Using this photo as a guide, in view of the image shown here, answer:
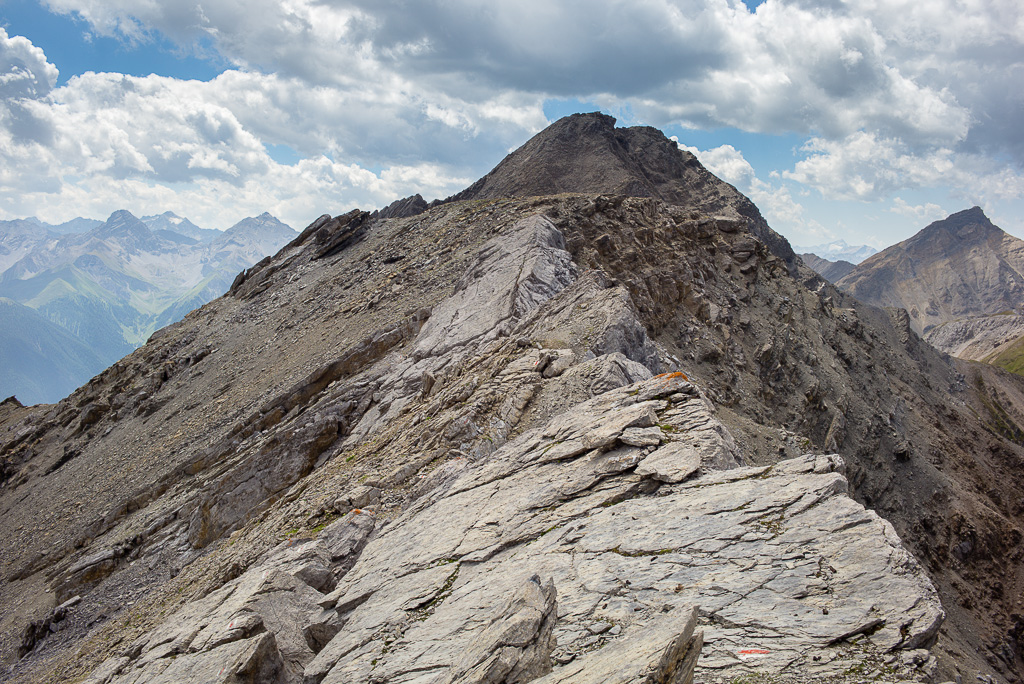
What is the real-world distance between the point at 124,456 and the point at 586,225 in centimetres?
3153

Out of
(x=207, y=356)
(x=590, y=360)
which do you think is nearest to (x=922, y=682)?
(x=590, y=360)

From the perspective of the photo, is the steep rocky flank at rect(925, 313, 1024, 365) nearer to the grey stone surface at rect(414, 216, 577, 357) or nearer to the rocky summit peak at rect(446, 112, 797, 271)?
the rocky summit peak at rect(446, 112, 797, 271)

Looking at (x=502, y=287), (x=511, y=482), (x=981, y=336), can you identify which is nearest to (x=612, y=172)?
(x=502, y=287)

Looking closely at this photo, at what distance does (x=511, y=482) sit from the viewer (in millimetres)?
12992

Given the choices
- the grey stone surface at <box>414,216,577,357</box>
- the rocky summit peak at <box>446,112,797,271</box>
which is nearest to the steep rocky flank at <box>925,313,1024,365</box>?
the rocky summit peak at <box>446,112,797,271</box>

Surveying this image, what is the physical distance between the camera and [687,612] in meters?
6.74

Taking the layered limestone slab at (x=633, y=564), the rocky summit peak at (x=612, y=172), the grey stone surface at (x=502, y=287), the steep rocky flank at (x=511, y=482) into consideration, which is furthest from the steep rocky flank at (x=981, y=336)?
the layered limestone slab at (x=633, y=564)

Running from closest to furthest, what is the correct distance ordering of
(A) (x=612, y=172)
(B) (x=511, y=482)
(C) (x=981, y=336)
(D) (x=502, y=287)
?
(B) (x=511, y=482) → (D) (x=502, y=287) → (A) (x=612, y=172) → (C) (x=981, y=336)

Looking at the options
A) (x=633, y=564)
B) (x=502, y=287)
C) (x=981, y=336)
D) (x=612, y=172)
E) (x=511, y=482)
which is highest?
(x=612, y=172)

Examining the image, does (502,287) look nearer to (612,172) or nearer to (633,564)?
(633,564)

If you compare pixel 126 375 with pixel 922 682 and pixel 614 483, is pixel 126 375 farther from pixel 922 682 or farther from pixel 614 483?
pixel 922 682

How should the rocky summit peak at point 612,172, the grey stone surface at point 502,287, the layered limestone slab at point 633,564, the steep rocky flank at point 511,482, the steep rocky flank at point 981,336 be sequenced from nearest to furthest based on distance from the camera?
the layered limestone slab at point 633,564 < the steep rocky flank at point 511,482 < the grey stone surface at point 502,287 < the rocky summit peak at point 612,172 < the steep rocky flank at point 981,336

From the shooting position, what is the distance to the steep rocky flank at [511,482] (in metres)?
7.68

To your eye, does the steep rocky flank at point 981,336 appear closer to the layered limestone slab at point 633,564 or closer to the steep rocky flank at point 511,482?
the steep rocky flank at point 511,482
